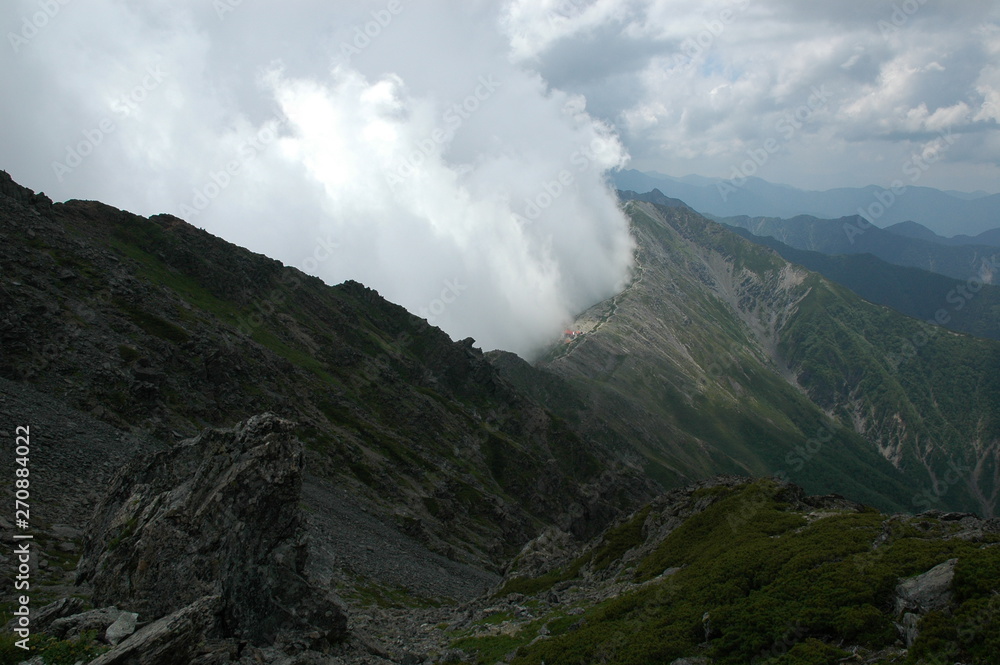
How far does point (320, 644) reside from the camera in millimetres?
28406

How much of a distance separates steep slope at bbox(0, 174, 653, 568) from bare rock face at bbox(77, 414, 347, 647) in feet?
170

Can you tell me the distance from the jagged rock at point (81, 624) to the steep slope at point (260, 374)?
58998mm

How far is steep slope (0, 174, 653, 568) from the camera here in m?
80.8

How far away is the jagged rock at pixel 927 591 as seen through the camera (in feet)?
73.0

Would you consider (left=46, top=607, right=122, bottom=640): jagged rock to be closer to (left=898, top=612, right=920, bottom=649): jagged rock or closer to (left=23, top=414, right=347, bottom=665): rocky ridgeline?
(left=23, top=414, right=347, bottom=665): rocky ridgeline

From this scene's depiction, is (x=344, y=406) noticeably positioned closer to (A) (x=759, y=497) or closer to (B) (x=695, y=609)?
(A) (x=759, y=497)

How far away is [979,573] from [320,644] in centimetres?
3019

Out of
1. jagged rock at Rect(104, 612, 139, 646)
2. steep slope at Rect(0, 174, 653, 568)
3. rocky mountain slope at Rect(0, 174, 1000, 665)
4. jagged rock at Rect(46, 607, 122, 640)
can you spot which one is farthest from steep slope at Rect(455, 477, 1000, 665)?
steep slope at Rect(0, 174, 653, 568)

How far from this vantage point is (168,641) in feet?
67.2

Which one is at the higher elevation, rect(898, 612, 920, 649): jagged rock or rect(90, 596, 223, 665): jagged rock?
rect(90, 596, 223, 665): jagged rock

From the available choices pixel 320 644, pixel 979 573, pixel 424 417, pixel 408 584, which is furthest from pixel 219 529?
pixel 424 417

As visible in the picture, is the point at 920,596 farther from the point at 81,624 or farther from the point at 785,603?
the point at 81,624

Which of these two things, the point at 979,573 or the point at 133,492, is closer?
the point at 979,573

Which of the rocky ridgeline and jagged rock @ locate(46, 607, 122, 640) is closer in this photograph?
jagged rock @ locate(46, 607, 122, 640)
